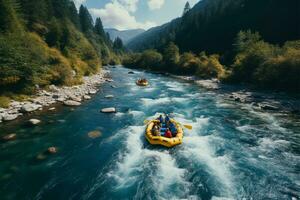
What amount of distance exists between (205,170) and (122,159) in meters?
5.74

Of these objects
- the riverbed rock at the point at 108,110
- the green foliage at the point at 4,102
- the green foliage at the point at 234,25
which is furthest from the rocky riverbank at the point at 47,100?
the green foliage at the point at 234,25

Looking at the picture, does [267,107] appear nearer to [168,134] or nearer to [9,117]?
[168,134]

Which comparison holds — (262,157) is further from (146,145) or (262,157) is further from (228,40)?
(228,40)

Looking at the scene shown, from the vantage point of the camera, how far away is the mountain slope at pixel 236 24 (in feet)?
207

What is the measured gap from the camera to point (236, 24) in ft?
260

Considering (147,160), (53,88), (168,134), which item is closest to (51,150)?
(147,160)

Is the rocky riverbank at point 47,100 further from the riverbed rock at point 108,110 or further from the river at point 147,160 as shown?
Answer: the riverbed rock at point 108,110

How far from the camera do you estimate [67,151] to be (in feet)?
49.4

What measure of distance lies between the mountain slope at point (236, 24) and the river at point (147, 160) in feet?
176

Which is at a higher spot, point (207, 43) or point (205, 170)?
point (207, 43)

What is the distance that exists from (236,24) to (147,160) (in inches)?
3220

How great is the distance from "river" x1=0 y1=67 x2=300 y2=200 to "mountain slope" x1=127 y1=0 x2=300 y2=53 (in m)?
53.7

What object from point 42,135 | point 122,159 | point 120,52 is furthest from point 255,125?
point 120,52

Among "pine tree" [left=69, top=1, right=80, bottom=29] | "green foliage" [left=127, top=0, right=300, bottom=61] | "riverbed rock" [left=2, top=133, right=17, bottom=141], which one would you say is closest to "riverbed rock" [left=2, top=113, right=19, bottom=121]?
"riverbed rock" [left=2, top=133, right=17, bottom=141]
